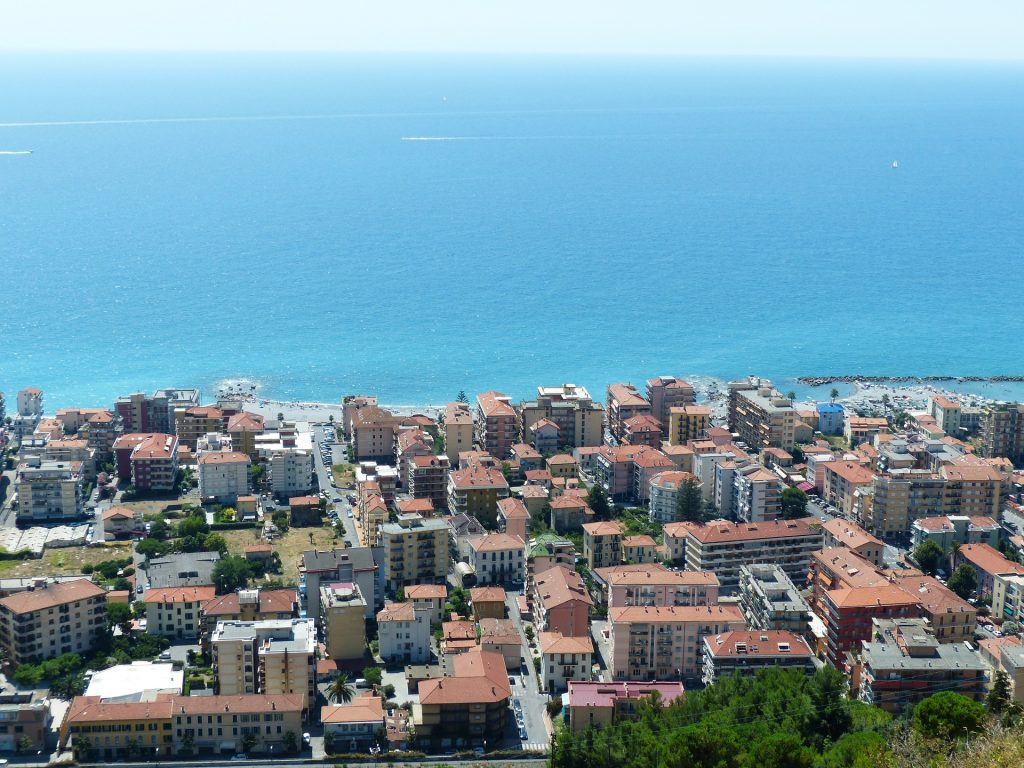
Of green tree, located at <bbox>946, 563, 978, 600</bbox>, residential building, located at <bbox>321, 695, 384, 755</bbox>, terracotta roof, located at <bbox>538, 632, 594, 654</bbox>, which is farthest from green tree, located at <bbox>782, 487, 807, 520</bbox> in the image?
residential building, located at <bbox>321, 695, 384, 755</bbox>

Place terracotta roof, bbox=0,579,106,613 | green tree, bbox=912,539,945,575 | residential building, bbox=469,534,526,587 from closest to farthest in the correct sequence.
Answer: terracotta roof, bbox=0,579,106,613 → residential building, bbox=469,534,526,587 → green tree, bbox=912,539,945,575

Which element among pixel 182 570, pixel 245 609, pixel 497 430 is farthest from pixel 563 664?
pixel 497 430

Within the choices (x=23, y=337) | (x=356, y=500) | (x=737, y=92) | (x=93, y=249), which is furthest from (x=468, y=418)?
(x=737, y=92)

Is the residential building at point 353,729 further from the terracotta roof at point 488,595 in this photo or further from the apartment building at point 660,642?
the apartment building at point 660,642

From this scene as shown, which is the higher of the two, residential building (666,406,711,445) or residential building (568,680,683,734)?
residential building (666,406,711,445)

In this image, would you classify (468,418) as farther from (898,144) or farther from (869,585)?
(898,144)

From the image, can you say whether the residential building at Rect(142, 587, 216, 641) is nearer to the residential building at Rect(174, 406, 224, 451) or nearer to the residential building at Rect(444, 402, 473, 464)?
the residential building at Rect(444, 402, 473, 464)
